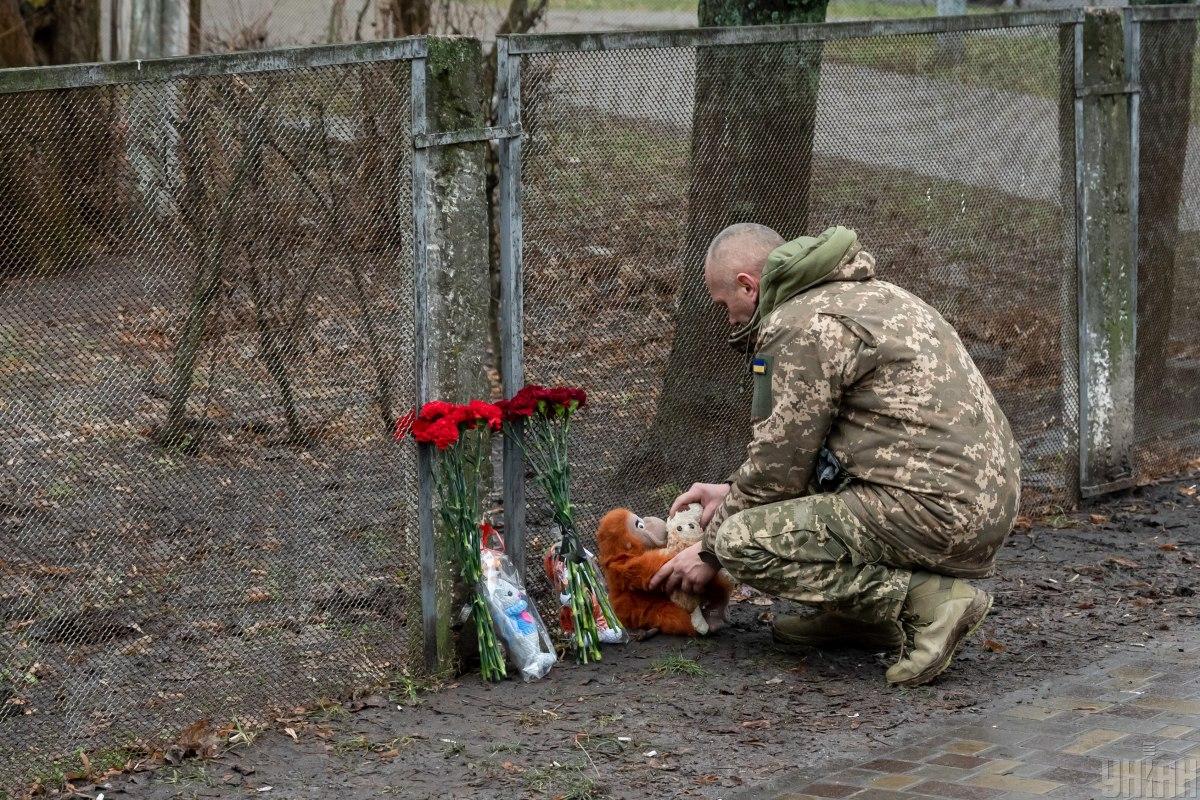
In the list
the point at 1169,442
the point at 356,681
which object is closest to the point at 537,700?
the point at 356,681

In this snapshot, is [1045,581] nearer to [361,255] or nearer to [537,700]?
[537,700]

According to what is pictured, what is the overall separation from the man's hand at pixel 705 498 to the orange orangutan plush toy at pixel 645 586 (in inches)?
4.3

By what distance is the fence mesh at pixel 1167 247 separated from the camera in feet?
22.6

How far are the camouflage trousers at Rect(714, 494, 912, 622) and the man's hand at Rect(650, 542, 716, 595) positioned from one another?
0.19 m

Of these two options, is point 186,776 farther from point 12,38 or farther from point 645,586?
point 12,38

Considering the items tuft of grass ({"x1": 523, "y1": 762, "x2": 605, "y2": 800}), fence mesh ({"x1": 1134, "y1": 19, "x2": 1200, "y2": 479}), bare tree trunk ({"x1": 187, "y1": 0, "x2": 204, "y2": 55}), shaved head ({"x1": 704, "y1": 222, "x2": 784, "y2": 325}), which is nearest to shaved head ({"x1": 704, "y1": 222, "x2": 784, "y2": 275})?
shaved head ({"x1": 704, "y1": 222, "x2": 784, "y2": 325})

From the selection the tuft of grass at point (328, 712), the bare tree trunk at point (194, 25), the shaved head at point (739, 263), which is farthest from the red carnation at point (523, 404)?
the bare tree trunk at point (194, 25)

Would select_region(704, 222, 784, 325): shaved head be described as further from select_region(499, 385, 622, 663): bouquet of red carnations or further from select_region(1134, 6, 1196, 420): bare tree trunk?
select_region(1134, 6, 1196, 420): bare tree trunk

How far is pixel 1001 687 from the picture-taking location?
4703 millimetres

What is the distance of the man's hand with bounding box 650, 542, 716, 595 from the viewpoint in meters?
4.92

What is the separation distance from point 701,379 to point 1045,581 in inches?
63.8

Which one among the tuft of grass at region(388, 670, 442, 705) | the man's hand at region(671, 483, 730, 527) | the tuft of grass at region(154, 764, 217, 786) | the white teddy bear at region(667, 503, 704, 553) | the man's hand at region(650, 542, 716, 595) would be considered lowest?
the tuft of grass at region(154, 764, 217, 786)

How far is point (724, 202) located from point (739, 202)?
0.07 m

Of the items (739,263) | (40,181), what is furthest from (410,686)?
(40,181)
